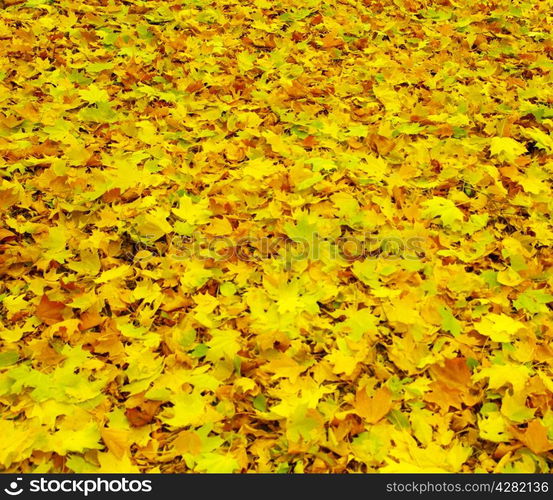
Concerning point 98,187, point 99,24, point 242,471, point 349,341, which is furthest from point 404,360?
point 99,24

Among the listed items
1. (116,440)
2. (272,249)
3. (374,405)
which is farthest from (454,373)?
(116,440)

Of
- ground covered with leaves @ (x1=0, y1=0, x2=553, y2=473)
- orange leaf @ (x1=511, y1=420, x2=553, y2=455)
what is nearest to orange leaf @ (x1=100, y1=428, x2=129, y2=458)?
ground covered with leaves @ (x1=0, y1=0, x2=553, y2=473)

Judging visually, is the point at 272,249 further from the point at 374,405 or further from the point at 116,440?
the point at 116,440

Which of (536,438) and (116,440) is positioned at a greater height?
(536,438)

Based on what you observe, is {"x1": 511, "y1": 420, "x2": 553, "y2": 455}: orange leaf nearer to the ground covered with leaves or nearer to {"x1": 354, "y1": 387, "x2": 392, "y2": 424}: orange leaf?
the ground covered with leaves

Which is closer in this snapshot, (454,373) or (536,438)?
(536,438)

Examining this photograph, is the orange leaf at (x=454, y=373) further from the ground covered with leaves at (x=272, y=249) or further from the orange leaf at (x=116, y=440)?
the orange leaf at (x=116, y=440)

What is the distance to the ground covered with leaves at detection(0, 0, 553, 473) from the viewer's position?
5.80ft

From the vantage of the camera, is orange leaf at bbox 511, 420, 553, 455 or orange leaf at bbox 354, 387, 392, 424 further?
orange leaf at bbox 354, 387, 392, 424

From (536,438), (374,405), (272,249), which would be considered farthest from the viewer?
(272,249)

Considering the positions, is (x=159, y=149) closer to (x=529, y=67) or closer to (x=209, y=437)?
(x=209, y=437)

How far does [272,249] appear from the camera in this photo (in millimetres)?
2348

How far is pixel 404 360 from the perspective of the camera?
194 centimetres

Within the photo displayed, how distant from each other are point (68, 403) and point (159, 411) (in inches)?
12.0
